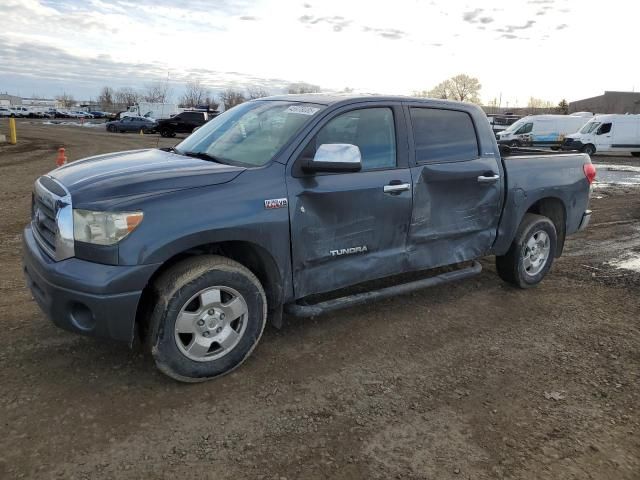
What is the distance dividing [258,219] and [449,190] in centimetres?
190

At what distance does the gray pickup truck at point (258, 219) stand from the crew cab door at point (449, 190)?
1 cm

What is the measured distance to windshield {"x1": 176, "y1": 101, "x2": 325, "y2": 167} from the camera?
392 cm

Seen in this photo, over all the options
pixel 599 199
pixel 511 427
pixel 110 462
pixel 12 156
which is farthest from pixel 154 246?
pixel 12 156

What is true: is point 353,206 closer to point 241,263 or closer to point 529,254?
point 241,263

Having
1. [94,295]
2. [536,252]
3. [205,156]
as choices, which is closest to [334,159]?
[205,156]

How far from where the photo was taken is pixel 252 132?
4207 millimetres

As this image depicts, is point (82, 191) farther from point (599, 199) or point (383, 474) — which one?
point (599, 199)

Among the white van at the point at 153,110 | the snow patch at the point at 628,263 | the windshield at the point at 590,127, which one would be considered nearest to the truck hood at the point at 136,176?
the snow patch at the point at 628,263

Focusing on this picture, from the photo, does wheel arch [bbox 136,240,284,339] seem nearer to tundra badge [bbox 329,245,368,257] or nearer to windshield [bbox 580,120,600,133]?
tundra badge [bbox 329,245,368,257]

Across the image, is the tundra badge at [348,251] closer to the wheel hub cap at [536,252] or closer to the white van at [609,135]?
the wheel hub cap at [536,252]

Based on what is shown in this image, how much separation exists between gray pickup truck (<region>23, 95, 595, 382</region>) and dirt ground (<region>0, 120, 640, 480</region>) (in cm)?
34

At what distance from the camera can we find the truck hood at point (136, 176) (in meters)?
3.22

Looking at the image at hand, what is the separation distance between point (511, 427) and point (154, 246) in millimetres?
2395

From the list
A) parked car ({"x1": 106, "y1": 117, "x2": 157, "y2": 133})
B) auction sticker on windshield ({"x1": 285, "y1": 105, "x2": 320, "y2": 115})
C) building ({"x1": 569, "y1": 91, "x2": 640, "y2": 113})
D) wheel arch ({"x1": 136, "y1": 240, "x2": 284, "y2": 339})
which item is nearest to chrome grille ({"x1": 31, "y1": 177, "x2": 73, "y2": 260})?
wheel arch ({"x1": 136, "y1": 240, "x2": 284, "y2": 339})
